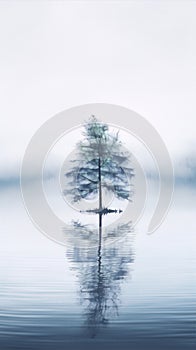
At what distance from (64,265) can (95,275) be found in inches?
106

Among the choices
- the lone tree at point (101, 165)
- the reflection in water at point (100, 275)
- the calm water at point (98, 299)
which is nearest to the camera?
the calm water at point (98, 299)

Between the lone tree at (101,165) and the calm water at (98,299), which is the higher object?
the lone tree at (101,165)

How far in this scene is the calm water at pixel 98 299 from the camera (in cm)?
919

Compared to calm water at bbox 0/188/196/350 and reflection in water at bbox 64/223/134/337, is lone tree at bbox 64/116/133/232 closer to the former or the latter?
reflection in water at bbox 64/223/134/337

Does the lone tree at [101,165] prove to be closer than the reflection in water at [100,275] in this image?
No

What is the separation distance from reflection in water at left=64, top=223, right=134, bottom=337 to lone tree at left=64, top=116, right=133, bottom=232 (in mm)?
19192

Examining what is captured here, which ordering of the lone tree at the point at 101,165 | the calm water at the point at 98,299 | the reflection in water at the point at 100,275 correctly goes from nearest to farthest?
1. the calm water at the point at 98,299
2. the reflection in water at the point at 100,275
3. the lone tree at the point at 101,165

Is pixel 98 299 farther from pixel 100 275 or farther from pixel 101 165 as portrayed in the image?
pixel 101 165

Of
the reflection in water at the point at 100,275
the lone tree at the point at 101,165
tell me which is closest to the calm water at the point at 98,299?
the reflection in water at the point at 100,275

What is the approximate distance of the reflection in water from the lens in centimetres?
1083

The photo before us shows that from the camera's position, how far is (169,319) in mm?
10367

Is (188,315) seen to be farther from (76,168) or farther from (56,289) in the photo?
(76,168)

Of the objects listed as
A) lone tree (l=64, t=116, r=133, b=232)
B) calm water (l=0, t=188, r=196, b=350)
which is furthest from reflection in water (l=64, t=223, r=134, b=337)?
lone tree (l=64, t=116, r=133, b=232)

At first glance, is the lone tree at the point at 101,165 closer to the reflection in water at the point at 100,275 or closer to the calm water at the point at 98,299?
the reflection in water at the point at 100,275
